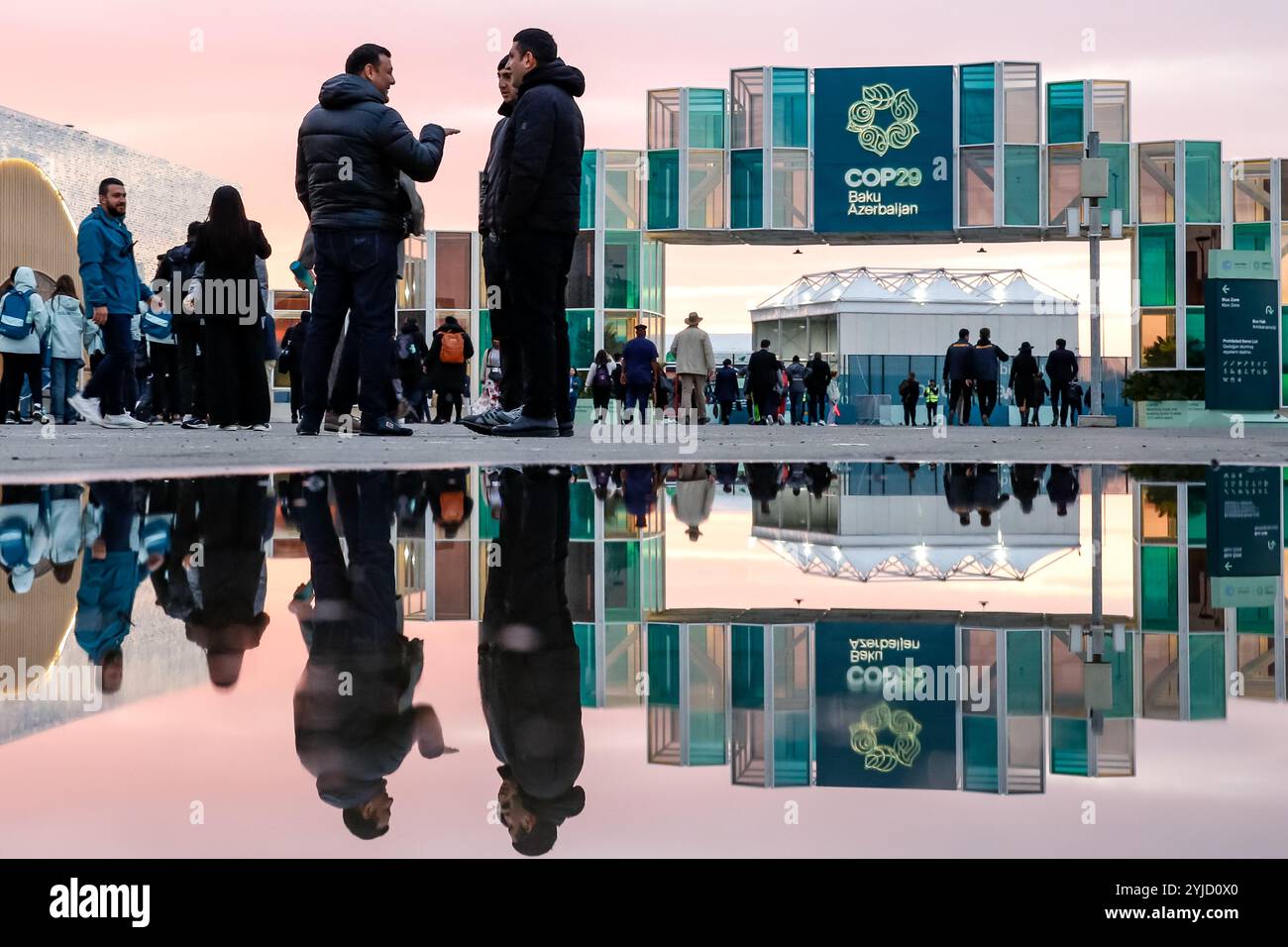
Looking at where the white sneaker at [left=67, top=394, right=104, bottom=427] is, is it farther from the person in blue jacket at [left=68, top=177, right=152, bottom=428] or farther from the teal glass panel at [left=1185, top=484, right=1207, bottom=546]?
the teal glass panel at [left=1185, top=484, right=1207, bottom=546]

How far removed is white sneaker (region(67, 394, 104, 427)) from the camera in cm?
1510

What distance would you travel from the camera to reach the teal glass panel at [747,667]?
2572 mm

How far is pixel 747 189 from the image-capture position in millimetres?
41438

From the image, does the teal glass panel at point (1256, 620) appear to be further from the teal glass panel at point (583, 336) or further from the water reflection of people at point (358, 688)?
the teal glass panel at point (583, 336)

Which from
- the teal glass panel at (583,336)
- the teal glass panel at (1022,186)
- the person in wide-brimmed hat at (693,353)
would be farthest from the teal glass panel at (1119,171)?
the person in wide-brimmed hat at (693,353)

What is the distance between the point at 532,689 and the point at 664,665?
0.97 ft

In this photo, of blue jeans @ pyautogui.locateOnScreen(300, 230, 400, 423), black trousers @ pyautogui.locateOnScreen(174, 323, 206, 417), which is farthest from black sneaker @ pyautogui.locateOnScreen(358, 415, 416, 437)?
black trousers @ pyautogui.locateOnScreen(174, 323, 206, 417)

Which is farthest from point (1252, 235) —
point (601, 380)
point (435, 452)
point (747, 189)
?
point (435, 452)

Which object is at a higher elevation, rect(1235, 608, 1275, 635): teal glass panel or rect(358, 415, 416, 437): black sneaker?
rect(358, 415, 416, 437): black sneaker

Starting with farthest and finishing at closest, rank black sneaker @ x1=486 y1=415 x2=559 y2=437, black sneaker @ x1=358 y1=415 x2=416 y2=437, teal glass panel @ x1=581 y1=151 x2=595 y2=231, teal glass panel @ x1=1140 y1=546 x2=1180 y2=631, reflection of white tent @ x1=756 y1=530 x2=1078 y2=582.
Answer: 1. teal glass panel @ x1=581 y1=151 x2=595 y2=231
2. black sneaker @ x1=358 y1=415 x2=416 y2=437
3. black sneaker @ x1=486 y1=415 x2=559 y2=437
4. reflection of white tent @ x1=756 y1=530 x2=1078 y2=582
5. teal glass panel @ x1=1140 y1=546 x2=1180 y2=631

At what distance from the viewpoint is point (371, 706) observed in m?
2.48

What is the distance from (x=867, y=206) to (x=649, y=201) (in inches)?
255

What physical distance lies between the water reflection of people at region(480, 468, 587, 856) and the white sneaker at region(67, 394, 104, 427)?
1107 centimetres

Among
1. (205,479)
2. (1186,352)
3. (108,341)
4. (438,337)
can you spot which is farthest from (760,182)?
(205,479)
